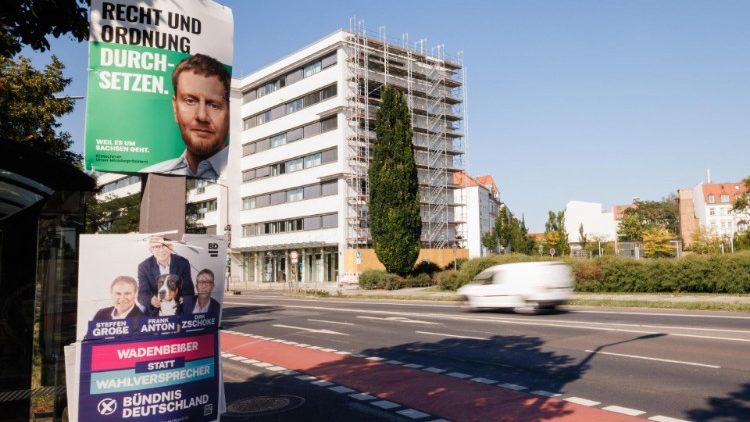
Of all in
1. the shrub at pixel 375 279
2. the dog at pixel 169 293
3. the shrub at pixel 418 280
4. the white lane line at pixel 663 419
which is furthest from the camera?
the shrub at pixel 418 280

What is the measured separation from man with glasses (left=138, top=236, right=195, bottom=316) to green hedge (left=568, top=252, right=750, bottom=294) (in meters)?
30.1

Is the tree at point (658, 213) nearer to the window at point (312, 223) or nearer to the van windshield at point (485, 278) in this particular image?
the window at point (312, 223)

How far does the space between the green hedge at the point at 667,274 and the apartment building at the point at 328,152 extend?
2274 cm

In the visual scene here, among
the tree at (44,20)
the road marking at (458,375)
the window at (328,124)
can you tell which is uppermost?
the window at (328,124)

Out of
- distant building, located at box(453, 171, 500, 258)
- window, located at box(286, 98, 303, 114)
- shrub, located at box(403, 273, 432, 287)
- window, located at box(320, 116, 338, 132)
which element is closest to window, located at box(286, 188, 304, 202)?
window, located at box(320, 116, 338, 132)

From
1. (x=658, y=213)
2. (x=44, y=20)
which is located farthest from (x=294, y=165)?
(x=658, y=213)

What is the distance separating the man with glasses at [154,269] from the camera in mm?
3570

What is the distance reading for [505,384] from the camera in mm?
9062

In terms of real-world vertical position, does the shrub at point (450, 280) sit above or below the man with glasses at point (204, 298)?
below

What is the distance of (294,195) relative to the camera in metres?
59.2

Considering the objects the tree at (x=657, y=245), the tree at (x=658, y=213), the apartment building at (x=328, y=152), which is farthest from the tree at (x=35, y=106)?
the tree at (x=658, y=213)

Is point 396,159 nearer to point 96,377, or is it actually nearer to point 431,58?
point 431,58

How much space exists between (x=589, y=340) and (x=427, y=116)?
49418mm

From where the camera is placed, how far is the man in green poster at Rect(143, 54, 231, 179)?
3930 mm
